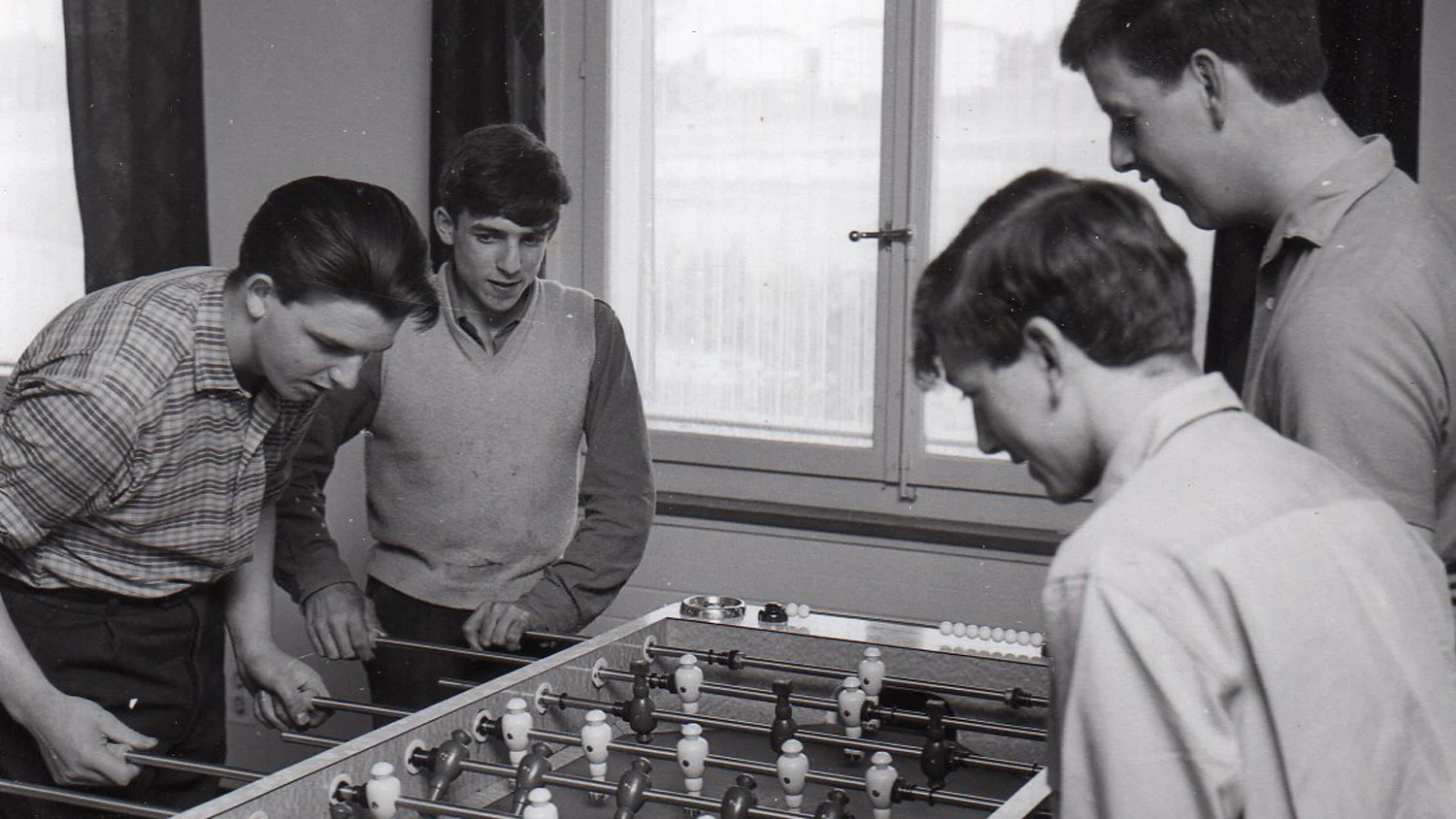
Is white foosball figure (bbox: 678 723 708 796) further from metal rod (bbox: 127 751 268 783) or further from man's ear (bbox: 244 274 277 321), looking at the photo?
man's ear (bbox: 244 274 277 321)

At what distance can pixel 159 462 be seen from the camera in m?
1.81

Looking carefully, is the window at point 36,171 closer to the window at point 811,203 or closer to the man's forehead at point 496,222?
the window at point 811,203

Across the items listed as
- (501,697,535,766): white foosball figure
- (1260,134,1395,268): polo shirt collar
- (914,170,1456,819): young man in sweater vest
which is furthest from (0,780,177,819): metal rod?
(1260,134,1395,268): polo shirt collar

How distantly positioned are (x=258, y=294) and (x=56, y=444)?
314 mm

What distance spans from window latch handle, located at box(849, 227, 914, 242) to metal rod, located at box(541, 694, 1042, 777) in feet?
5.68

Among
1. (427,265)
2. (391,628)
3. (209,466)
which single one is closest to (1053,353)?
(427,265)

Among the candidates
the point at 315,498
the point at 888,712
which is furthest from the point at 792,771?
the point at 315,498

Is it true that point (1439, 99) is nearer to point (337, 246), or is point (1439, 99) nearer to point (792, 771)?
point (792, 771)

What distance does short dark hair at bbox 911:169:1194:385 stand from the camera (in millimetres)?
1064

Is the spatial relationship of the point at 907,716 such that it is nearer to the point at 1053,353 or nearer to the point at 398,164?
Answer: the point at 1053,353

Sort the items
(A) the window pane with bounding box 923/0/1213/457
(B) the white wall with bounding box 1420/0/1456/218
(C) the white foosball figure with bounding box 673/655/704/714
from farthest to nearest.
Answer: (A) the window pane with bounding box 923/0/1213/457 < (B) the white wall with bounding box 1420/0/1456/218 < (C) the white foosball figure with bounding box 673/655/704/714

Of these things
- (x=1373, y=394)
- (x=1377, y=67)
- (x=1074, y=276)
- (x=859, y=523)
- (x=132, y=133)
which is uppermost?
(x=1377, y=67)

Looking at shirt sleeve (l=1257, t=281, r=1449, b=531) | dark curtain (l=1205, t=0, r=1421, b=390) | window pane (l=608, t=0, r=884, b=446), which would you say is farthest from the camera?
window pane (l=608, t=0, r=884, b=446)

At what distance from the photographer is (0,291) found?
4191 millimetres
